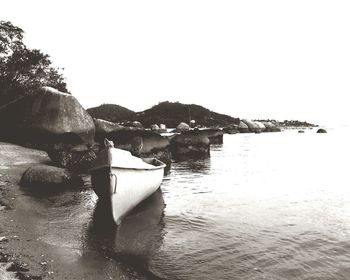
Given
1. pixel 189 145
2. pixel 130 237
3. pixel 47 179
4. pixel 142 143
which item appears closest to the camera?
pixel 130 237

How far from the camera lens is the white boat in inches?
312

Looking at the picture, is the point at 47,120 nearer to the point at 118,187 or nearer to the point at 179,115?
the point at 118,187

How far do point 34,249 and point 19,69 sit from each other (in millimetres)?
23284

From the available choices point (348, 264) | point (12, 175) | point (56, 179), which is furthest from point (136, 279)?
point (12, 175)

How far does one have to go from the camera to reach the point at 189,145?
102 feet

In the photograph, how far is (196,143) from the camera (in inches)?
1222

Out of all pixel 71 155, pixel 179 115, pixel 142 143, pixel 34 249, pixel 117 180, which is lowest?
pixel 34 249

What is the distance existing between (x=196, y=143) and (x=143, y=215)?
2181 centimetres

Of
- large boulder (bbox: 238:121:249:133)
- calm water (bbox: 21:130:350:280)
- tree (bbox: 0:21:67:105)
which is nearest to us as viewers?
calm water (bbox: 21:130:350:280)

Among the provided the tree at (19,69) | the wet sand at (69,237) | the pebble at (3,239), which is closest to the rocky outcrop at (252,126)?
the tree at (19,69)

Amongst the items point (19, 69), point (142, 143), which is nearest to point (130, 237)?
point (142, 143)

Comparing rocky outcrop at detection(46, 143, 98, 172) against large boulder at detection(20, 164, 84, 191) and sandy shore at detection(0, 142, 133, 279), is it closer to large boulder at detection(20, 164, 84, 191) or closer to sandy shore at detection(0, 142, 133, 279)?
large boulder at detection(20, 164, 84, 191)

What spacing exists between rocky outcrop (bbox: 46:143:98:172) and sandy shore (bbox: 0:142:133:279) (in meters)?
4.73

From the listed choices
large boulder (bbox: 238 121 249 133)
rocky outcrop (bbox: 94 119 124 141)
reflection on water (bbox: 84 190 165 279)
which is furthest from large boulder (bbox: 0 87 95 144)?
large boulder (bbox: 238 121 249 133)
